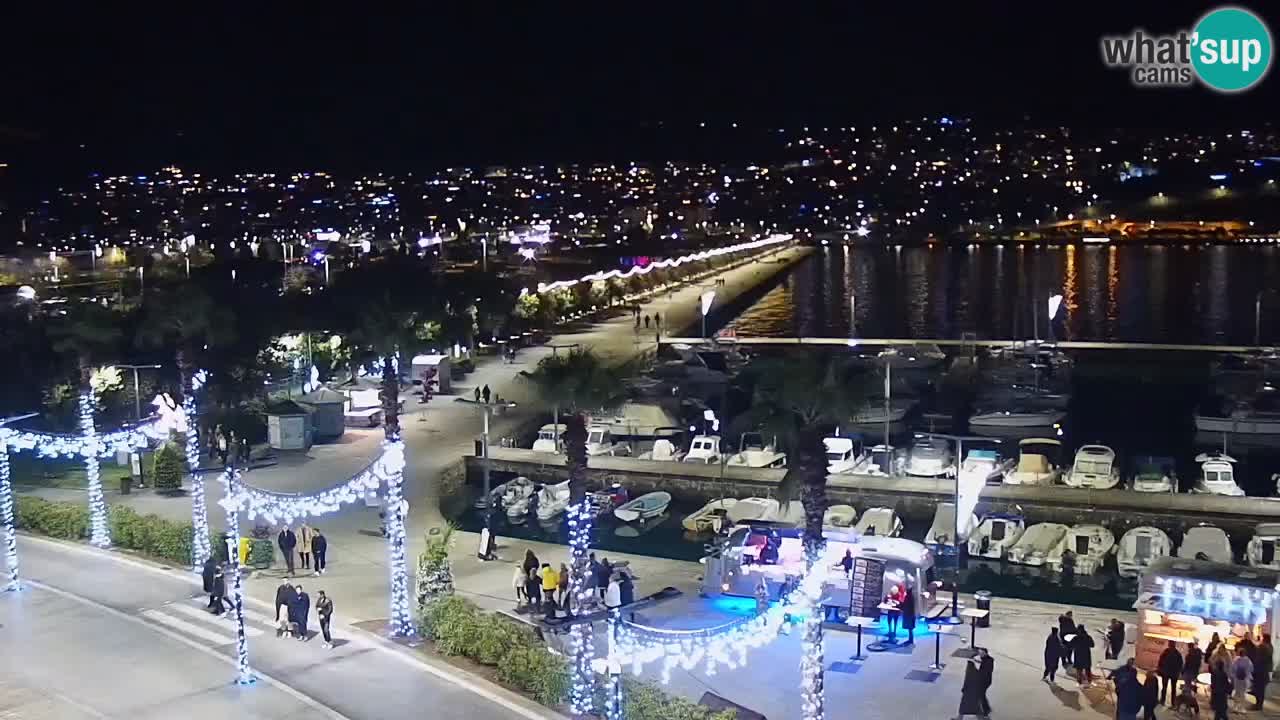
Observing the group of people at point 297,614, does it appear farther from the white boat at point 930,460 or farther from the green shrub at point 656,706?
the white boat at point 930,460

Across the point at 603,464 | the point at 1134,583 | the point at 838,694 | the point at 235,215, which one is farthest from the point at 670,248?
the point at 838,694

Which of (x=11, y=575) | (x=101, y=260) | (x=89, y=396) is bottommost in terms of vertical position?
(x=11, y=575)

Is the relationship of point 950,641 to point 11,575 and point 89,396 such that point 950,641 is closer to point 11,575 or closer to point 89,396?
point 11,575

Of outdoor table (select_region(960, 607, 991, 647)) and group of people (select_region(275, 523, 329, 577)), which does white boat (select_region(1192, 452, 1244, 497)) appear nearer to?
outdoor table (select_region(960, 607, 991, 647))

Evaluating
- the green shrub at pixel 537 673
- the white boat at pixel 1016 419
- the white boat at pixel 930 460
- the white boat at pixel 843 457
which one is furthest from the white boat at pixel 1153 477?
the green shrub at pixel 537 673

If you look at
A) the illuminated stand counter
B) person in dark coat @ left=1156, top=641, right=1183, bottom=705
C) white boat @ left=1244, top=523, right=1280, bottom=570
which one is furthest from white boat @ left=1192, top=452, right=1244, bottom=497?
person in dark coat @ left=1156, top=641, right=1183, bottom=705

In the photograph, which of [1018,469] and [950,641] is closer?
[950,641]

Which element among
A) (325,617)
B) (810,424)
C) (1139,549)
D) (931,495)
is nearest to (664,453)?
(931,495)
